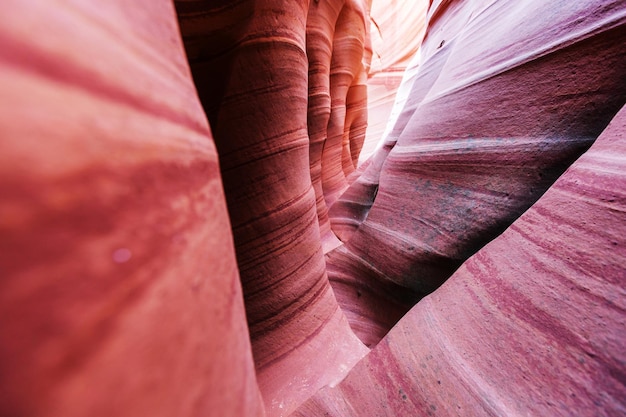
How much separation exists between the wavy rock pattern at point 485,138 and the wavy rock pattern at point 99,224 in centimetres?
86

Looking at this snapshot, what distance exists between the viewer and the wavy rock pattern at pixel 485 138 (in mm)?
593

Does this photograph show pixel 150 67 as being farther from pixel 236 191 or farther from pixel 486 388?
pixel 486 388

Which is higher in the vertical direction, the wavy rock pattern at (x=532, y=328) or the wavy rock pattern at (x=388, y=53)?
the wavy rock pattern at (x=388, y=53)

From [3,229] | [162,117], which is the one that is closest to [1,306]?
[3,229]

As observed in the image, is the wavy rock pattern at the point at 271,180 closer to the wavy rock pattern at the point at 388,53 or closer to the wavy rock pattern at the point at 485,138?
the wavy rock pattern at the point at 485,138

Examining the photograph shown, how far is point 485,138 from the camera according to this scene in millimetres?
771

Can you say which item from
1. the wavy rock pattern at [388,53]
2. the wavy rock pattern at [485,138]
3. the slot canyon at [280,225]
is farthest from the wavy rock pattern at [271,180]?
the wavy rock pattern at [388,53]

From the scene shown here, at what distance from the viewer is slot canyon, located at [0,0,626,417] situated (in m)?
0.13

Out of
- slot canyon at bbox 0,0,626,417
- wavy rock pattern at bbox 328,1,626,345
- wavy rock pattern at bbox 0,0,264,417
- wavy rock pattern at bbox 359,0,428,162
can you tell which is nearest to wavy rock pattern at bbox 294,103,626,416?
slot canyon at bbox 0,0,626,417

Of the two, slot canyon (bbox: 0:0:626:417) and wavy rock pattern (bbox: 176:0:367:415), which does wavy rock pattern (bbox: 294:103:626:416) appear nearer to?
slot canyon (bbox: 0:0:626:417)

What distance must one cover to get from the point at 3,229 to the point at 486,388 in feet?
2.13

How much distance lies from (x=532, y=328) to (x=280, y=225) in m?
0.63

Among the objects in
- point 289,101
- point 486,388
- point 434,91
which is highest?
point 289,101

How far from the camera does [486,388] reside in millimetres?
425
